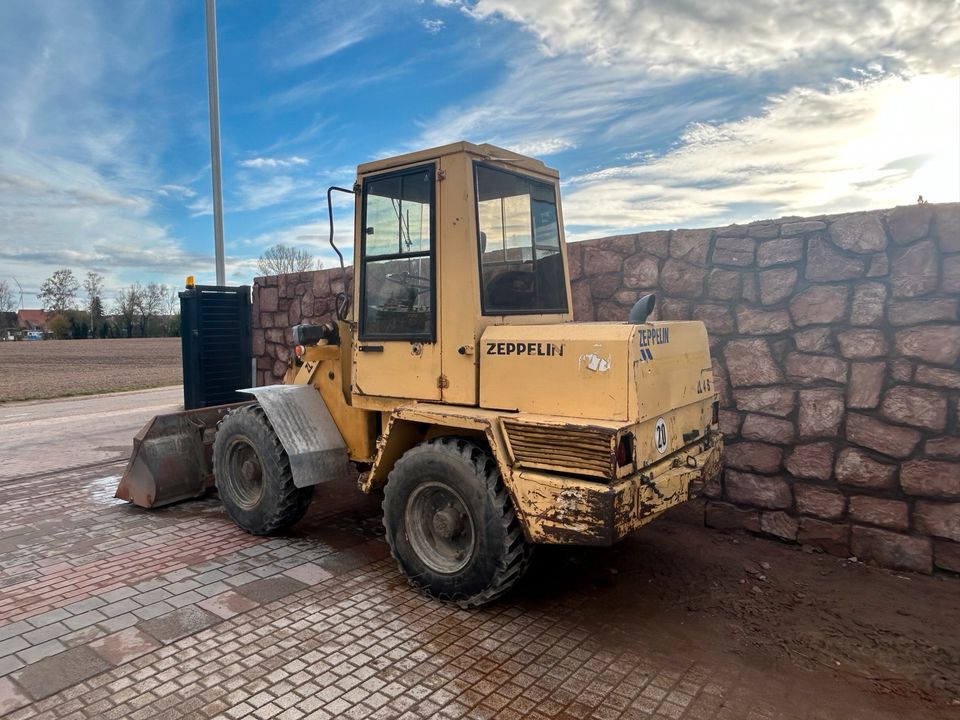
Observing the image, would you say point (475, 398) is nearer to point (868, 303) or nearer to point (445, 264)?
point (445, 264)

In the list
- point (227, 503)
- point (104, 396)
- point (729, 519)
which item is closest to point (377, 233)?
point (227, 503)

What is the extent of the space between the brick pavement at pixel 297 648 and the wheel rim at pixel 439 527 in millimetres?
301

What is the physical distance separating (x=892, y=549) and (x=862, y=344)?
1532mm

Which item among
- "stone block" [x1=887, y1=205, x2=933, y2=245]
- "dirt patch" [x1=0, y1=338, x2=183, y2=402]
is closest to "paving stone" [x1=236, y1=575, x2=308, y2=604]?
"stone block" [x1=887, y1=205, x2=933, y2=245]

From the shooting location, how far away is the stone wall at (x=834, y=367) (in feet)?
15.1

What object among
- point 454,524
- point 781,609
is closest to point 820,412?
point 781,609

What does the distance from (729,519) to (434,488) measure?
2.86m

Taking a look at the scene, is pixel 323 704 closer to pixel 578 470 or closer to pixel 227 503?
pixel 578 470

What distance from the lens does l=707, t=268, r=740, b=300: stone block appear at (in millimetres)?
5496

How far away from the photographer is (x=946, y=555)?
4.60 m

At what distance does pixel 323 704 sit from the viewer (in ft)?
10.2

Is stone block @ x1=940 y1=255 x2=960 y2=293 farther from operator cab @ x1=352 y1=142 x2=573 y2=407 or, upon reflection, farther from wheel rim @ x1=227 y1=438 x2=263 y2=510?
wheel rim @ x1=227 y1=438 x2=263 y2=510

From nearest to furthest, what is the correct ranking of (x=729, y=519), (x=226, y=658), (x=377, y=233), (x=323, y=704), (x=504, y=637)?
(x=323, y=704), (x=226, y=658), (x=504, y=637), (x=377, y=233), (x=729, y=519)

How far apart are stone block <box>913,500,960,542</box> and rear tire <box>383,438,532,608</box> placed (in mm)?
2976
